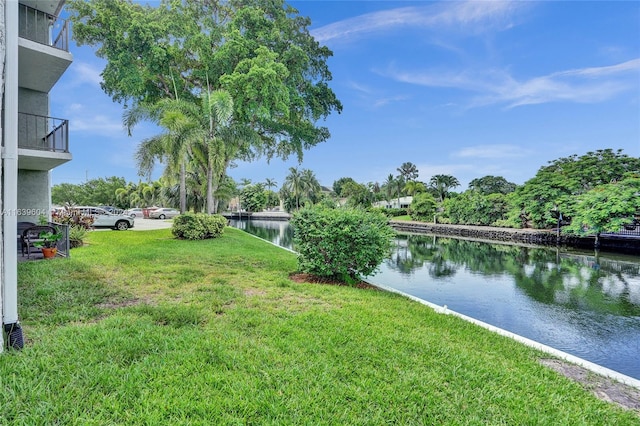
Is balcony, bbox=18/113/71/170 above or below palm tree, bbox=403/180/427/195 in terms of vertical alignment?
below

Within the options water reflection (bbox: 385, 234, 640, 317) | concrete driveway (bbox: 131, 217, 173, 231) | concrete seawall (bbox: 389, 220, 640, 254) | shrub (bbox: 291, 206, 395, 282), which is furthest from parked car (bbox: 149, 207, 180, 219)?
shrub (bbox: 291, 206, 395, 282)

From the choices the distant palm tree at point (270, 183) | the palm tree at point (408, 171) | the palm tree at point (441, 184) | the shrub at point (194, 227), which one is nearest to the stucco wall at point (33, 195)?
the shrub at point (194, 227)

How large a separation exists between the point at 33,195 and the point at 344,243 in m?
10.9

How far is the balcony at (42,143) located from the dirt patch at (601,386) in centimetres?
1156

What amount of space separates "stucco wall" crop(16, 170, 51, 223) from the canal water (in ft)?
36.4

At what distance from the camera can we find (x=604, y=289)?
10797 millimetres

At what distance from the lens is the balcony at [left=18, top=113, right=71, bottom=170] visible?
8906mm

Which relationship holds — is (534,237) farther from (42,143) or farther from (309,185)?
(309,185)

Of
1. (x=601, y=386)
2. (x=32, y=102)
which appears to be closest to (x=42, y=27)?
(x=32, y=102)

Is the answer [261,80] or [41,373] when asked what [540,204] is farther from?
[41,373]

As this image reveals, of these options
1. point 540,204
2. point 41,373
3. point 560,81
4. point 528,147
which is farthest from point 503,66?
point 41,373

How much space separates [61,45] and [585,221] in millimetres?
28687

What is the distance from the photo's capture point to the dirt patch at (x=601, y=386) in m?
3.17

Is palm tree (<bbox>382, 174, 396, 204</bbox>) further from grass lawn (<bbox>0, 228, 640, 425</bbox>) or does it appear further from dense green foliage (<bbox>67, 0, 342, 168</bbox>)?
A: grass lawn (<bbox>0, 228, 640, 425</bbox>)
